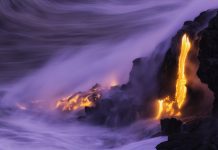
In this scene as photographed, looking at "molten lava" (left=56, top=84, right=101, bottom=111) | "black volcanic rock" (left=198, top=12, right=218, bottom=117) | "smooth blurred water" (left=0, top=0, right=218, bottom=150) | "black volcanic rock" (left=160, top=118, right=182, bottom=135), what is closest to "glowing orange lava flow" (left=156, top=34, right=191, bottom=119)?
"smooth blurred water" (left=0, top=0, right=218, bottom=150)

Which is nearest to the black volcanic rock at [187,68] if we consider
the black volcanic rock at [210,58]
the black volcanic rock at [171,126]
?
the black volcanic rock at [210,58]

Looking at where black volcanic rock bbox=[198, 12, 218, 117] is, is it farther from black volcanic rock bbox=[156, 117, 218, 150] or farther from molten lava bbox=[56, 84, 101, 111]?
molten lava bbox=[56, 84, 101, 111]

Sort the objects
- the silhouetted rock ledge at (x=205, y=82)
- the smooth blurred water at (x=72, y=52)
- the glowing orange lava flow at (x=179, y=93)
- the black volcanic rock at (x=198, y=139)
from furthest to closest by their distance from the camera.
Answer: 1. the glowing orange lava flow at (x=179, y=93)
2. the smooth blurred water at (x=72, y=52)
3. the silhouetted rock ledge at (x=205, y=82)
4. the black volcanic rock at (x=198, y=139)

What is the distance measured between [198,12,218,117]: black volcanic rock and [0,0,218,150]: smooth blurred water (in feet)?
3.36

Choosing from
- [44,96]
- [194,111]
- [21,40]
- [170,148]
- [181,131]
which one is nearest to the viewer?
[170,148]

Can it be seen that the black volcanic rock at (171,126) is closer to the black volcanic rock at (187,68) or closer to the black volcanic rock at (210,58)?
the black volcanic rock at (210,58)

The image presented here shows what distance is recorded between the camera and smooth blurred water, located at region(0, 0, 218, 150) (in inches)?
334

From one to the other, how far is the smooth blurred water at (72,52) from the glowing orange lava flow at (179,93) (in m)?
0.30

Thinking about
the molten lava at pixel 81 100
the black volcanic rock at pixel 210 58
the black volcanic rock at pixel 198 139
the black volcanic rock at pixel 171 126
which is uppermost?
the molten lava at pixel 81 100

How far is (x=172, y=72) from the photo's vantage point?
28.9 ft

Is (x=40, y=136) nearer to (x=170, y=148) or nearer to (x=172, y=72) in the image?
(x=172, y=72)

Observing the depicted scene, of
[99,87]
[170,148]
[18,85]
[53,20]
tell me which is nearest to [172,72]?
[99,87]

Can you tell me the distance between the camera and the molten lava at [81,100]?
999cm

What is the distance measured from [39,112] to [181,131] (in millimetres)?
4011
